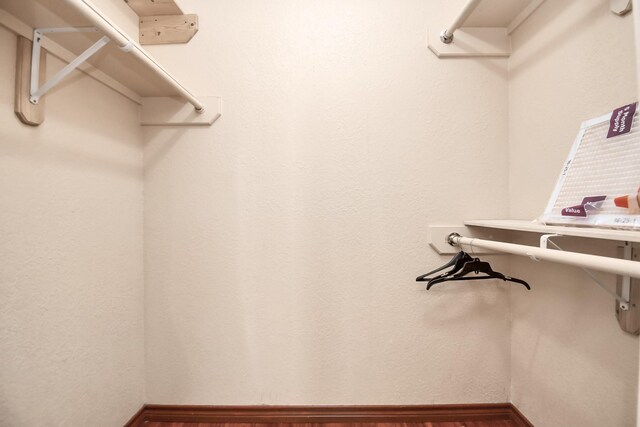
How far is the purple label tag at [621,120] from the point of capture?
78cm

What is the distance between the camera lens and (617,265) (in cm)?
56

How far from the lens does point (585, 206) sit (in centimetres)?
82

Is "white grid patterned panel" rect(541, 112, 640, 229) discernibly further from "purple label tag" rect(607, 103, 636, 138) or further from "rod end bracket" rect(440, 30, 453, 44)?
"rod end bracket" rect(440, 30, 453, 44)

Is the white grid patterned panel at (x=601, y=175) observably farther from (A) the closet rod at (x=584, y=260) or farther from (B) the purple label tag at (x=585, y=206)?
(A) the closet rod at (x=584, y=260)

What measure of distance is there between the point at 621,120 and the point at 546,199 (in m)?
0.41

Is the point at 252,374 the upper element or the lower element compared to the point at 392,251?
lower

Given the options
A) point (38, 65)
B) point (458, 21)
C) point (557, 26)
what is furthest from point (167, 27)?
point (557, 26)

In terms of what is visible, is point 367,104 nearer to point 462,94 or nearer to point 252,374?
point 462,94

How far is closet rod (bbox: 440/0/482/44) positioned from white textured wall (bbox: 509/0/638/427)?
1.08ft

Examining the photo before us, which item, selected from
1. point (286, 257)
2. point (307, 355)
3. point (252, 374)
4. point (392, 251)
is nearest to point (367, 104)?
point (392, 251)

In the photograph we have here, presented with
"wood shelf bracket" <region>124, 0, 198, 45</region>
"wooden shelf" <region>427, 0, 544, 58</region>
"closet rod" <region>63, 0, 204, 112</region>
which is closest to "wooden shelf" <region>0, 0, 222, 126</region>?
"closet rod" <region>63, 0, 204, 112</region>

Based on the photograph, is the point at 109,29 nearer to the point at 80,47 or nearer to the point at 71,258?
the point at 80,47

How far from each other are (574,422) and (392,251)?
3.00 ft

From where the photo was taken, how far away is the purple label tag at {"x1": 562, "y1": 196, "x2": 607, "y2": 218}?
802 mm
